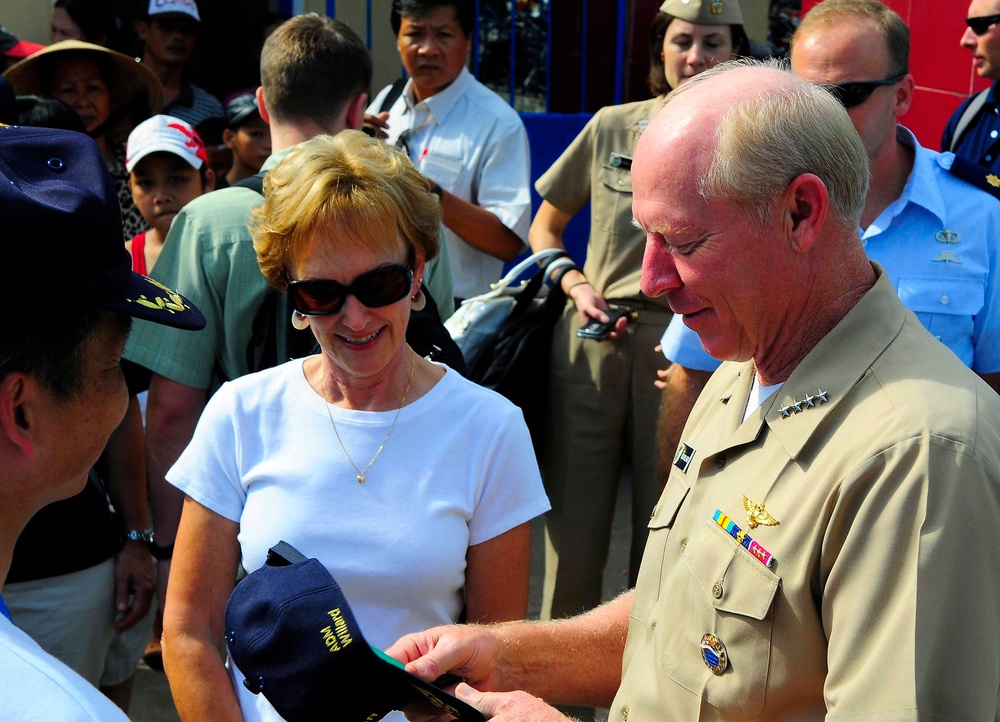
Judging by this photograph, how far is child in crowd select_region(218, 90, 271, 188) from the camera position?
5168 millimetres

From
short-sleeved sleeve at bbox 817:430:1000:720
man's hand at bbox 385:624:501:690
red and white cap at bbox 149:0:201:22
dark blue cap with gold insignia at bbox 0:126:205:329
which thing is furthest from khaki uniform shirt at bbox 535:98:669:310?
red and white cap at bbox 149:0:201:22

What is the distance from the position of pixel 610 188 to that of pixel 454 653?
2399 mm

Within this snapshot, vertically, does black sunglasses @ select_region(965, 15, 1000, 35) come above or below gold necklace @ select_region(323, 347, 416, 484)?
above

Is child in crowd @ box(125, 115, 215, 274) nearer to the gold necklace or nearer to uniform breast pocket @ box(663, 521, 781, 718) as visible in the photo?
the gold necklace

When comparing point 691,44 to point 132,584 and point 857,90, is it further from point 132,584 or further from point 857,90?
point 132,584

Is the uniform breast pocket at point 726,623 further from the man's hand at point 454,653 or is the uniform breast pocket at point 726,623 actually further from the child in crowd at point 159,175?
the child in crowd at point 159,175

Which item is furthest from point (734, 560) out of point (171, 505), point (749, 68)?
point (171, 505)

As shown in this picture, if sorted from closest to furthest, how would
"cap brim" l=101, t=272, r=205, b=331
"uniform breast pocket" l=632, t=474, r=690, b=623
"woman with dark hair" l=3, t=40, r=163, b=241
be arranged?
"cap brim" l=101, t=272, r=205, b=331 → "uniform breast pocket" l=632, t=474, r=690, b=623 → "woman with dark hair" l=3, t=40, r=163, b=241

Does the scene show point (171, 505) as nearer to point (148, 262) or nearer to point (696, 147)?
point (148, 262)

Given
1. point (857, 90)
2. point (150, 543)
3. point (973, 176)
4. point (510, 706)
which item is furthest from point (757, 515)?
point (150, 543)

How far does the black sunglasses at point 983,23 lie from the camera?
4.13 m

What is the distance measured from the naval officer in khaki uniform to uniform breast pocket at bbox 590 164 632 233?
209 cm

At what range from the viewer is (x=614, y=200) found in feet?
12.7

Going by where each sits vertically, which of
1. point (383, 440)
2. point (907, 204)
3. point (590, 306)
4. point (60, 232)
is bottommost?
point (590, 306)
